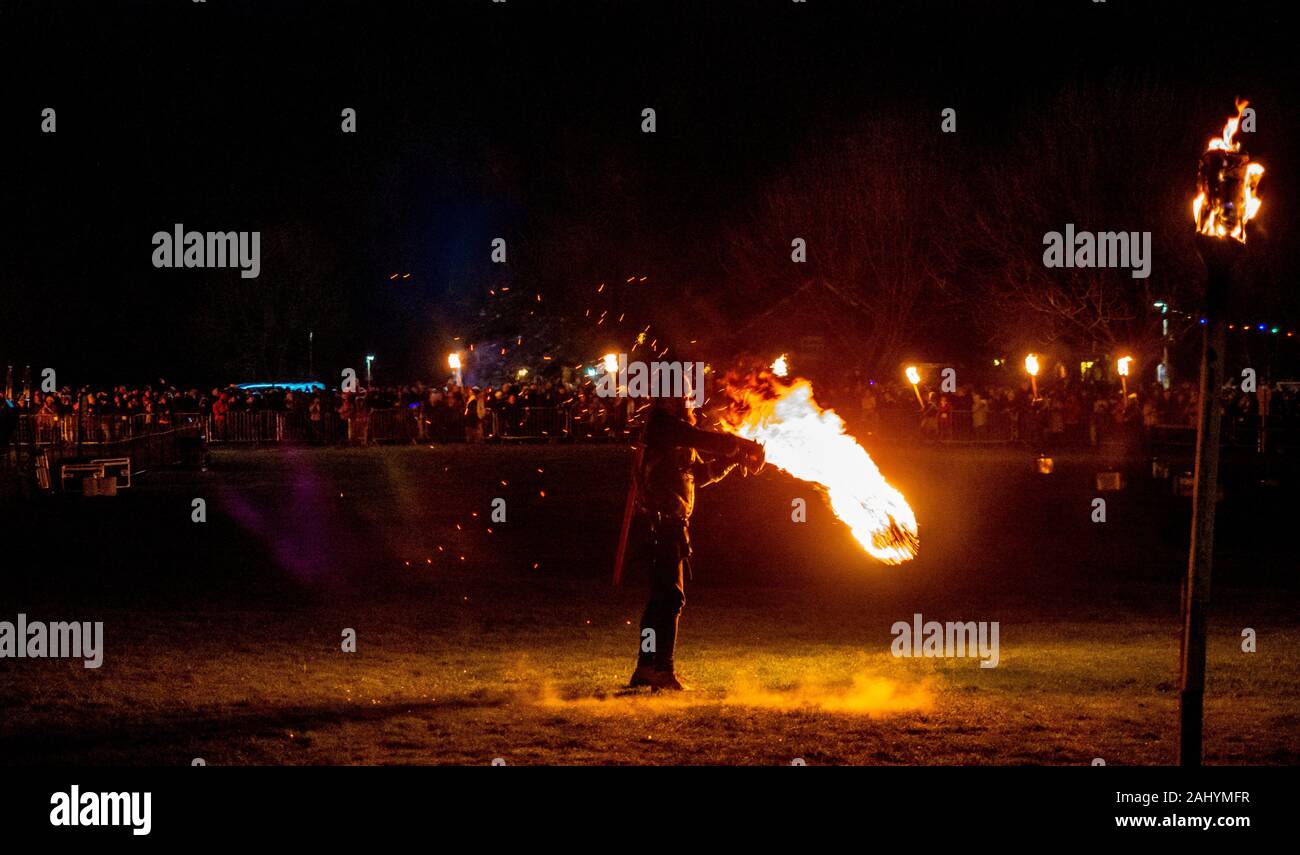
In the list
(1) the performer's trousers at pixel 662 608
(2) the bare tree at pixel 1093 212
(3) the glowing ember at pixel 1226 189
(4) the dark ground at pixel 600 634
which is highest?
(2) the bare tree at pixel 1093 212

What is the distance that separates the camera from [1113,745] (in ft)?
24.5

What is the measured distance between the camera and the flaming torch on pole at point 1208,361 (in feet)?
19.1

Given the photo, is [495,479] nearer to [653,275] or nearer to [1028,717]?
[1028,717]

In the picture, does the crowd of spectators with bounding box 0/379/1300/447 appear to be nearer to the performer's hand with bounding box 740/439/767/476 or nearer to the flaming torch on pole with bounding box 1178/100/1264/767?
→ the performer's hand with bounding box 740/439/767/476

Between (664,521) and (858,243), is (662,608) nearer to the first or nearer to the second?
(664,521)

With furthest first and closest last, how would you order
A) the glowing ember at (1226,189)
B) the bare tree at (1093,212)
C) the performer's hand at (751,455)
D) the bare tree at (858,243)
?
the bare tree at (858,243)
the bare tree at (1093,212)
the performer's hand at (751,455)
the glowing ember at (1226,189)

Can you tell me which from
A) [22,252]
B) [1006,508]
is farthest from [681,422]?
[22,252]

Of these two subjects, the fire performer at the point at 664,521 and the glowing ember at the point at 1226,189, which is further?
the fire performer at the point at 664,521

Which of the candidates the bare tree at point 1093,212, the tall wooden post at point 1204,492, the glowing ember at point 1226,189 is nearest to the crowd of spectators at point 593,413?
the bare tree at point 1093,212

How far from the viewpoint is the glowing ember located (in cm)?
596

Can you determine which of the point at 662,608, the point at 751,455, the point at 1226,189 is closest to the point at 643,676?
the point at 662,608

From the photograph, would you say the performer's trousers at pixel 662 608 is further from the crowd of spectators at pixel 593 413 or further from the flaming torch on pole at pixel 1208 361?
the crowd of spectators at pixel 593 413

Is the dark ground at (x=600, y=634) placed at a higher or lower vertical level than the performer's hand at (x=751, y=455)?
lower
